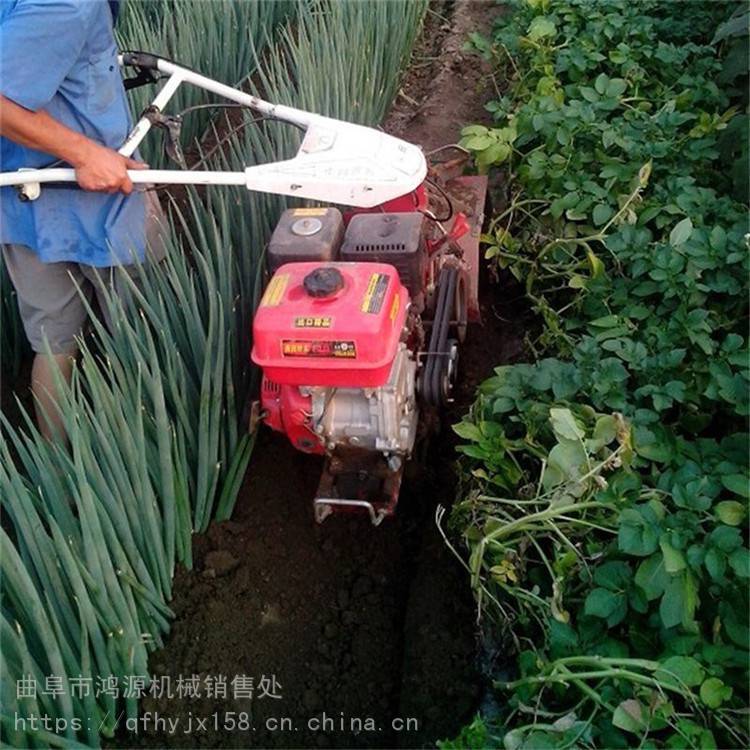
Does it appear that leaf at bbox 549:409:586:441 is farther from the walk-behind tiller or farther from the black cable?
A: the black cable

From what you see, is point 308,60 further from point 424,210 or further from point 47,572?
point 47,572

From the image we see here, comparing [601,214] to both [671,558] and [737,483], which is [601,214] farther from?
[671,558]

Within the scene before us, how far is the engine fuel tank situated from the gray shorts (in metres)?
0.53

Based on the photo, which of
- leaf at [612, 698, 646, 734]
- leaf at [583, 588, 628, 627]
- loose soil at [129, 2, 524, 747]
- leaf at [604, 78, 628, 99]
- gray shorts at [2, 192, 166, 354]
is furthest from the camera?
leaf at [604, 78, 628, 99]

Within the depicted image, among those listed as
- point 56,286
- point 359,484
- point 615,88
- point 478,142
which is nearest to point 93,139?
point 56,286

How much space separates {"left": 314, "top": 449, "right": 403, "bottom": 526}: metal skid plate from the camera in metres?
1.91

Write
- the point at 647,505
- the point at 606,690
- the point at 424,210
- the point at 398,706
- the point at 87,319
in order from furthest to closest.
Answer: the point at 87,319
the point at 424,210
the point at 398,706
the point at 647,505
the point at 606,690

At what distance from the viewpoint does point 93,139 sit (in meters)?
2.02

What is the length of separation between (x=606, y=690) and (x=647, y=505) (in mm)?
292

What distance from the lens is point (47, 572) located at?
1.51 m

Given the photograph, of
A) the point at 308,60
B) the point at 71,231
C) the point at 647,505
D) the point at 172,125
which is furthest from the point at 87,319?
→ the point at 647,505

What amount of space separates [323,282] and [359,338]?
135 mm

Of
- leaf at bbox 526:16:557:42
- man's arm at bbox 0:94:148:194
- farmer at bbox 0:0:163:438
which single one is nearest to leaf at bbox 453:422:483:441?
farmer at bbox 0:0:163:438

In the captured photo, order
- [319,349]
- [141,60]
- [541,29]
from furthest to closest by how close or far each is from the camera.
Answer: [541,29], [141,60], [319,349]
